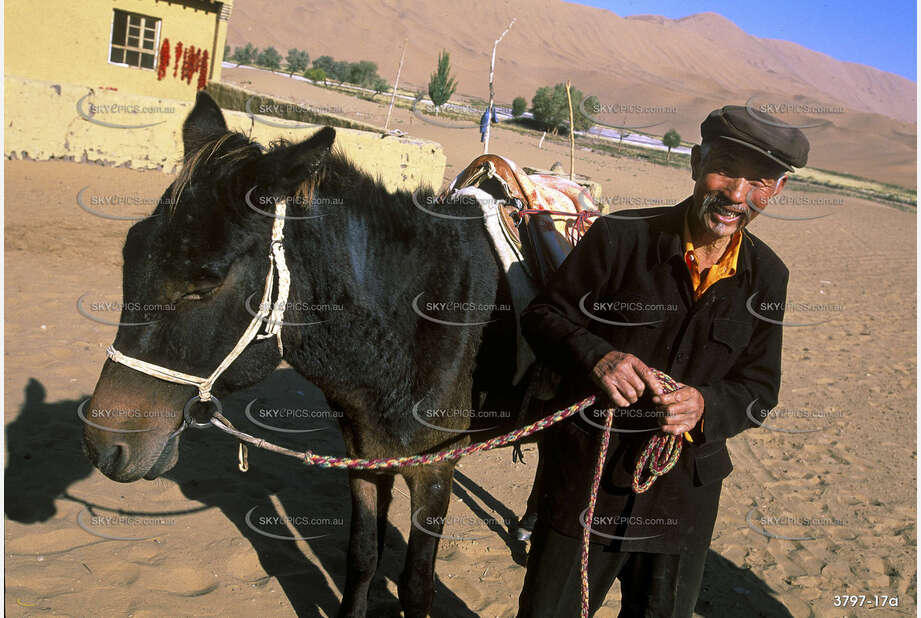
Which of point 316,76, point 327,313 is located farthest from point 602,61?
point 327,313

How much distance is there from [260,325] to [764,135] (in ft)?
5.69

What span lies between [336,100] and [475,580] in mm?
30317

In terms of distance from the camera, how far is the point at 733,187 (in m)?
2.02

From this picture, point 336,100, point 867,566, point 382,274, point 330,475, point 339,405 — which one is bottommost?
point 330,475

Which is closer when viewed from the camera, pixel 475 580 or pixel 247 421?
pixel 475 580

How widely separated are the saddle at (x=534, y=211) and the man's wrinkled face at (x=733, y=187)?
0.92m

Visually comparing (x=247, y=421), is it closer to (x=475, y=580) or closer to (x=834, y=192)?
(x=475, y=580)

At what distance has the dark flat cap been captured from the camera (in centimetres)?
196

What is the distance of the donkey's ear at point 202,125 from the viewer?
240 cm

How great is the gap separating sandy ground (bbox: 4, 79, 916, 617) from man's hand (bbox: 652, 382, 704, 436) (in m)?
2.00

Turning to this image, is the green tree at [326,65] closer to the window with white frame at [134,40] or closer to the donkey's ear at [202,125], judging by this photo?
the window with white frame at [134,40]

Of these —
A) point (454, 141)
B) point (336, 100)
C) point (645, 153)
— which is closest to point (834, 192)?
point (645, 153)

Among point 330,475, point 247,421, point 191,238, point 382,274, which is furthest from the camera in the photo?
point 247,421

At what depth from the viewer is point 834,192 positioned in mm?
32656
